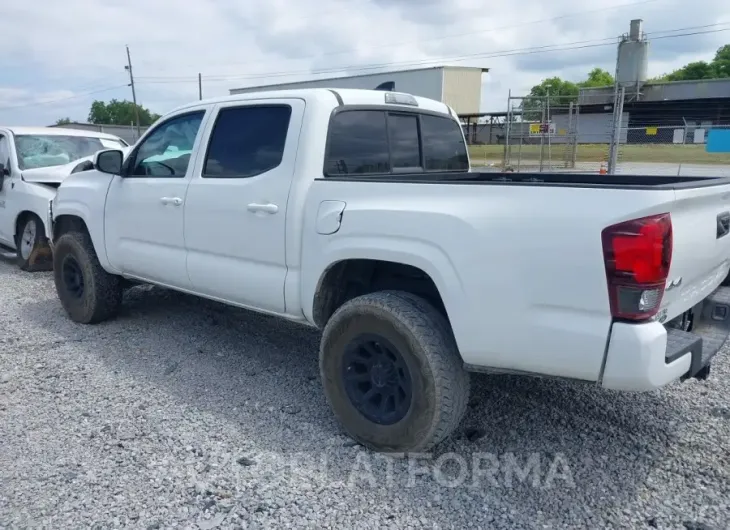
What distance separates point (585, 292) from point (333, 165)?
1.79 meters

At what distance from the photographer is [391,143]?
4.27 meters

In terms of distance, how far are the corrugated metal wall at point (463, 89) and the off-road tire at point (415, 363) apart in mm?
34999

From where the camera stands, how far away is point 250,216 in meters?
3.89

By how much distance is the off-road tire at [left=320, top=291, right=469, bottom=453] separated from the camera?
303 centimetres

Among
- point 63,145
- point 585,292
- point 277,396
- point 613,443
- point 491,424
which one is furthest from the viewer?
point 63,145

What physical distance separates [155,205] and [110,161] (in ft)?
2.28

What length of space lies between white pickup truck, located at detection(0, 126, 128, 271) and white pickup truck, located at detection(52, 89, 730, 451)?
322 centimetres

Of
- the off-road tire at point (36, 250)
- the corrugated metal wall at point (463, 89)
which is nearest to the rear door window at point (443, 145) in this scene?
the off-road tire at point (36, 250)

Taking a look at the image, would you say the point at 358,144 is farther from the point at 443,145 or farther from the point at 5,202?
the point at 5,202

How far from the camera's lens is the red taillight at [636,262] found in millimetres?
2484

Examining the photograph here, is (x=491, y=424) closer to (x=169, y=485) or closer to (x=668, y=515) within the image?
(x=668, y=515)

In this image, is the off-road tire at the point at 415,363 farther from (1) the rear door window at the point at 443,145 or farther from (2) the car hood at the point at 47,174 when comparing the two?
(2) the car hood at the point at 47,174

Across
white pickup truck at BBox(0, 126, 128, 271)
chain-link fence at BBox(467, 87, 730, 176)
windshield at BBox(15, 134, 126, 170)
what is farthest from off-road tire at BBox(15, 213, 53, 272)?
chain-link fence at BBox(467, 87, 730, 176)

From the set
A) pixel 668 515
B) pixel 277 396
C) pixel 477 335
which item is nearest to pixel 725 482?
pixel 668 515
